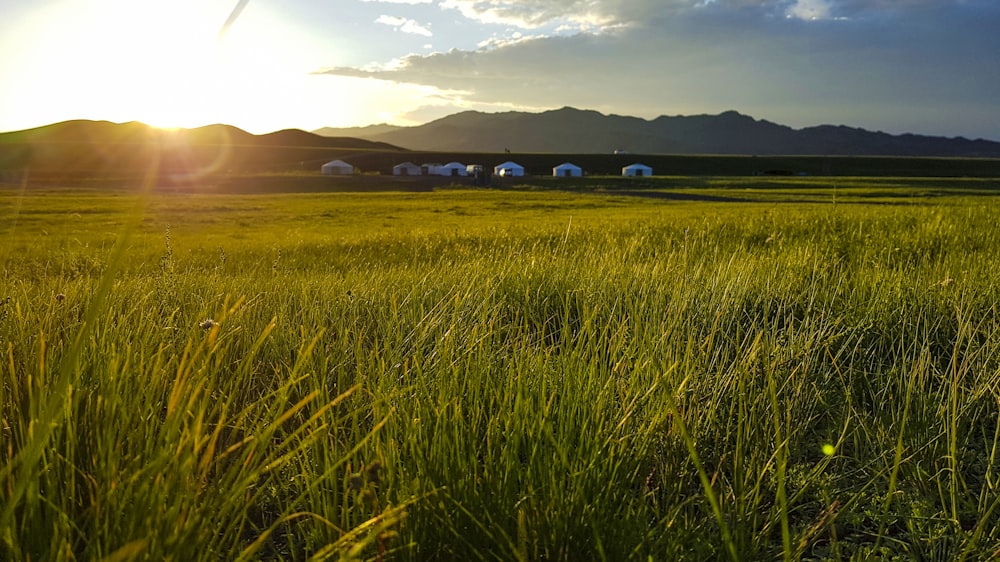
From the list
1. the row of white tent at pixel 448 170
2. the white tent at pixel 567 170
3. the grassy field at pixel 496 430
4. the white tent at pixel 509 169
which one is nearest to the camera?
the grassy field at pixel 496 430

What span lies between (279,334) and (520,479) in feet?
6.34

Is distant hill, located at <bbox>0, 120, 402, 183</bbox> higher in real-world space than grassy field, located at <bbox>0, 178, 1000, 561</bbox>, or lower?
higher

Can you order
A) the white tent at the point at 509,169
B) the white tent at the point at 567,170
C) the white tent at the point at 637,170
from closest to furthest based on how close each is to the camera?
the white tent at the point at 509,169 < the white tent at the point at 567,170 < the white tent at the point at 637,170

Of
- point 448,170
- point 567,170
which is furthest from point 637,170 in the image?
point 448,170

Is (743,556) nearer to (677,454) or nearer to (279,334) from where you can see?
(677,454)

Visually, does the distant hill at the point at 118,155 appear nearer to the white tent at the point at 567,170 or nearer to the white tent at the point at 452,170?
the white tent at the point at 452,170

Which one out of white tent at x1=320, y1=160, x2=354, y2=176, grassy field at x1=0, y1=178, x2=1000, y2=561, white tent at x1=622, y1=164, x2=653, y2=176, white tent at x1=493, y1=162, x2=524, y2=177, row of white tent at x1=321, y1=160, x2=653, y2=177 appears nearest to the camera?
grassy field at x1=0, y1=178, x2=1000, y2=561

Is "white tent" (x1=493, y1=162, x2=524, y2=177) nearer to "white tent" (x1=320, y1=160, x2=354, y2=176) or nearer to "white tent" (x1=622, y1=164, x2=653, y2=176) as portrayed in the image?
"white tent" (x1=622, y1=164, x2=653, y2=176)

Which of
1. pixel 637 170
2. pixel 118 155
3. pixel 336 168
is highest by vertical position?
pixel 118 155

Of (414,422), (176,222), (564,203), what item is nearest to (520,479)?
(414,422)

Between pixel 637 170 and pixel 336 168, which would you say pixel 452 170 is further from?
pixel 637 170

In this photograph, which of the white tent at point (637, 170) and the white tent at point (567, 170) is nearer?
the white tent at point (567, 170)

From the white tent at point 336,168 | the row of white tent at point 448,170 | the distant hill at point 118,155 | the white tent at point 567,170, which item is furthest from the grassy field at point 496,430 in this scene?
the white tent at point 567,170

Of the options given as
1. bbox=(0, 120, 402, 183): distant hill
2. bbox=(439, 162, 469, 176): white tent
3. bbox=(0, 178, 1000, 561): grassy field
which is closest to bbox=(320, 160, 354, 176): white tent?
bbox=(0, 120, 402, 183): distant hill
